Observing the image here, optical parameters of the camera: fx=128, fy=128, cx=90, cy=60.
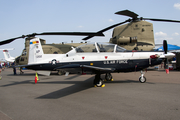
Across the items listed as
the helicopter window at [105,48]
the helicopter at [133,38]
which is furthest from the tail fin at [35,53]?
the helicopter at [133,38]

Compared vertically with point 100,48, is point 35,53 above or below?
below

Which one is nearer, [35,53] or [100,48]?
[100,48]

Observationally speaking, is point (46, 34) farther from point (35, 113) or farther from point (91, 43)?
point (35, 113)

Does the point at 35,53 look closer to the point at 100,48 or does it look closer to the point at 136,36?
the point at 100,48

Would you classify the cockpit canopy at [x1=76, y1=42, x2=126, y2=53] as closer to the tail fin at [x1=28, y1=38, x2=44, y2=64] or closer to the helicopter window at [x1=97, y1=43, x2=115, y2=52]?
the helicopter window at [x1=97, y1=43, x2=115, y2=52]

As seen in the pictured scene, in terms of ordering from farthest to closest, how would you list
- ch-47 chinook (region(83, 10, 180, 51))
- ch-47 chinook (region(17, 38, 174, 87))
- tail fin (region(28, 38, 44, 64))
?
ch-47 chinook (region(83, 10, 180, 51)), tail fin (region(28, 38, 44, 64)), ch-47 chinook (region(17, 38, 174, 87))

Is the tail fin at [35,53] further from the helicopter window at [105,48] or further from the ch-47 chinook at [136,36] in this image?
the ch-47 chinook at [136,36]

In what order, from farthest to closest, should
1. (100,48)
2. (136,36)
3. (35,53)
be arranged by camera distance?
(136,36), (35,53), (100,48)

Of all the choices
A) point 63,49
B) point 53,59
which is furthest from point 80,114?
point 63,49

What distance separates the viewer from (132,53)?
7.64 m

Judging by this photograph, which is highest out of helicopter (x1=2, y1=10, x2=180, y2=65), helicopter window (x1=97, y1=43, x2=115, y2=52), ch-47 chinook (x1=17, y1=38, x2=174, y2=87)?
helicopter (x1=2, y1=10, x2=180, y2=65)

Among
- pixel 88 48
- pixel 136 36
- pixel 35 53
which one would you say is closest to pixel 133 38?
pixel 136 36

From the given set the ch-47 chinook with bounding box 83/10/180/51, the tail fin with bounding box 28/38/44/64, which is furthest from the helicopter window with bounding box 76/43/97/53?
the ch-47 chinook with bounding box 83/10/180/51

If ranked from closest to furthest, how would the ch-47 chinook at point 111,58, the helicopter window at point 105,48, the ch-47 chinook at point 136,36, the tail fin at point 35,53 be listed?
the ch-47 chinook at point 111,58 < the helicopter window at point 105,48 < the tail fin at point 35,53 < the ch-47 chinook at point 136,36
